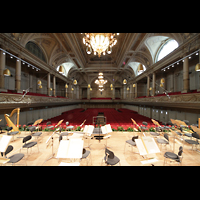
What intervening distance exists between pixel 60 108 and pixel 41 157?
493 inches

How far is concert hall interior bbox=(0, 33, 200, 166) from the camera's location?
2.92m

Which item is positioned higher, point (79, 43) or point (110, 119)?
point (79, 43)

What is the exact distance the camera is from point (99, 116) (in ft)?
21.6

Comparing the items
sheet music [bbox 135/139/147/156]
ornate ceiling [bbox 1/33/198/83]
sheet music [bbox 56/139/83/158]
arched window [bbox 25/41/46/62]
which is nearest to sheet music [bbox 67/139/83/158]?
sheet music [bbox 56/139/83/158]

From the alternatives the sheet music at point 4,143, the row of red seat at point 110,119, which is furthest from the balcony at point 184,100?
the sheet music at point 4,143

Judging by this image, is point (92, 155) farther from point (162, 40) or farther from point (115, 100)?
point (115, 100)

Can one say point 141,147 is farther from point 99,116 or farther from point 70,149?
point 99,116

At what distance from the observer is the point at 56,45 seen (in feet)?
33.4

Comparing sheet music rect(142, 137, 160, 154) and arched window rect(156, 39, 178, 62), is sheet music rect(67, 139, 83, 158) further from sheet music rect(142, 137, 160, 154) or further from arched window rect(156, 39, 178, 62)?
arched window rect(156, 39, 178, 62)

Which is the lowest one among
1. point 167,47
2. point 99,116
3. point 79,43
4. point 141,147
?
point 141,147

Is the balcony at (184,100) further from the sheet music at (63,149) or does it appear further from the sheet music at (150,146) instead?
the sheet music at (63,149)

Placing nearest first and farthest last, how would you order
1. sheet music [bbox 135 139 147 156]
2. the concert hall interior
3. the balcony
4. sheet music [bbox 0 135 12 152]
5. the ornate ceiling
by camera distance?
1. sheet music [bbox 0 135 12 152]
2. sheet music [bbox 135 139 147 156]
3. the concert hall interior
4. the balcony
5. the ornate ceiling

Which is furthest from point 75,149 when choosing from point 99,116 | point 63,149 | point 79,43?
point 79,43
